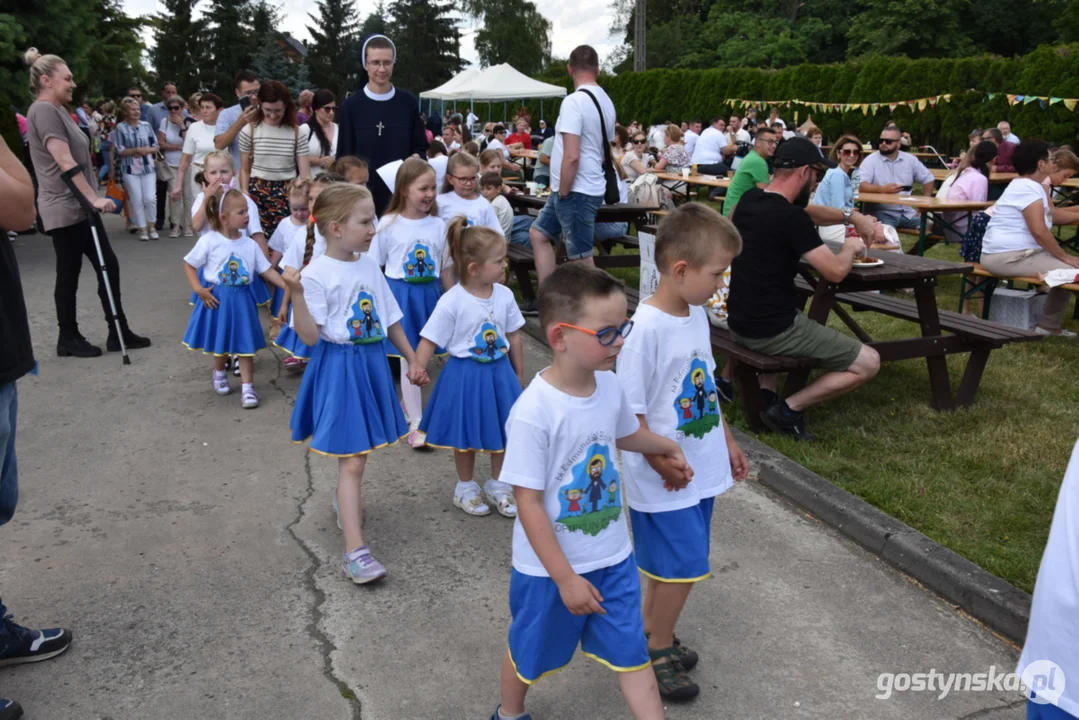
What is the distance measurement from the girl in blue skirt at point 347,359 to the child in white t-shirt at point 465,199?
1807 mm

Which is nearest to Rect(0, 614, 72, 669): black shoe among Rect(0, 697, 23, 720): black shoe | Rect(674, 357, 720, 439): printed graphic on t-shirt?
Rect(0, 697, 23, 720): black shoe

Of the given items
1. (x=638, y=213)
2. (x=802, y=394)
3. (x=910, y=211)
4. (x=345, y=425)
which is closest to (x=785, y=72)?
(x=910, y=211)

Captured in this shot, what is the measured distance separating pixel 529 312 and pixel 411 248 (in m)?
3.07

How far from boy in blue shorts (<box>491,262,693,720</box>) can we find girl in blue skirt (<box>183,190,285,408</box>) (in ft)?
13.3

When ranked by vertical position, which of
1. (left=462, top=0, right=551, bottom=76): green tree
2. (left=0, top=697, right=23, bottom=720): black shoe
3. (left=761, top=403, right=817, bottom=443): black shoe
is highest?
(left=462, top=0, right=551, bottom=76): green tree

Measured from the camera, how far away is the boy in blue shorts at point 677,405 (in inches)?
110

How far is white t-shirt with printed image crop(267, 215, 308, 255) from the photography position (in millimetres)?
6895

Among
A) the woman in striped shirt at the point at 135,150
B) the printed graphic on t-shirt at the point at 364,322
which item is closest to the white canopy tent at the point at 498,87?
the woman in striped shirt at the point at 135,150

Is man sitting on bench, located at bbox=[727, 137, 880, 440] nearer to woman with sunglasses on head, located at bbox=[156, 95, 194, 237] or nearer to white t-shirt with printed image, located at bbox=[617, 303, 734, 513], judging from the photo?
white t-shirt with printed image, located at bbox=[617, 303, 734, 513]

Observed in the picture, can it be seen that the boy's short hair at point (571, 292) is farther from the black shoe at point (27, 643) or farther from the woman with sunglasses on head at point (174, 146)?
the woman with sunglasses on head at point (174, 146)

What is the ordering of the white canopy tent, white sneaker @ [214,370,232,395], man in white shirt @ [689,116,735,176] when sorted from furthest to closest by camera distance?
the white canopy tent → man in white shirt @ [689,116,735,176] → white sneaker @ [214,370,232,395]

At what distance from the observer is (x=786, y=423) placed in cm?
529

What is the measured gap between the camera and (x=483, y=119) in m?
50.8

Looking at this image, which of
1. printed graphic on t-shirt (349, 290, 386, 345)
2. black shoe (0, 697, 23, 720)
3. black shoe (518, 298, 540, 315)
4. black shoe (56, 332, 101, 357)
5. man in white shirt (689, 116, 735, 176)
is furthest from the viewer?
man in white shirt (689, 116, 735, 176)
